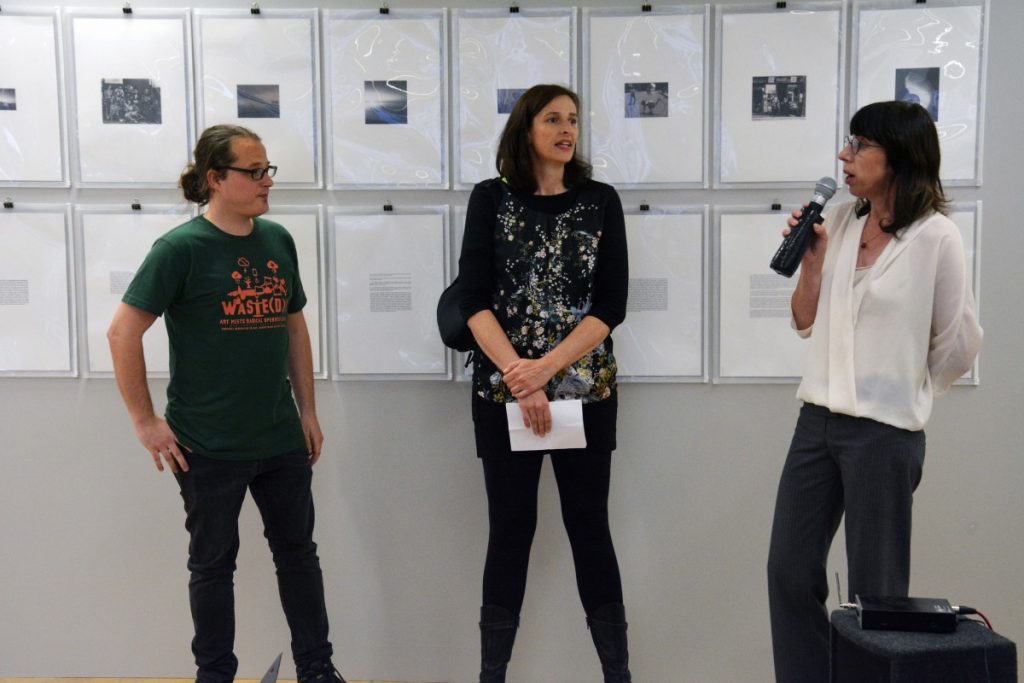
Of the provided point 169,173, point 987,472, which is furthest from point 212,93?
point 987,472

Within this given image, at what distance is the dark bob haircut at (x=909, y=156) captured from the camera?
1762 mm

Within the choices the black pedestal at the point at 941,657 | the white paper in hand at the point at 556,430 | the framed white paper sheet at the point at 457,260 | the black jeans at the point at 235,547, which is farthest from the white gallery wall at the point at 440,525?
the black pedestal at the point at 941,657

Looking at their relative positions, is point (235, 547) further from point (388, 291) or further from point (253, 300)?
point (388, 291)

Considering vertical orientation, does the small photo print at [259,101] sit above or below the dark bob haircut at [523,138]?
above

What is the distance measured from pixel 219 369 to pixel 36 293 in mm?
868

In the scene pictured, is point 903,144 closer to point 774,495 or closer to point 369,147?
point 774,495

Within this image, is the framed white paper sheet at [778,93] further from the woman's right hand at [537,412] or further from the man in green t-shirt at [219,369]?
the man in green t-shirt at [219,369]

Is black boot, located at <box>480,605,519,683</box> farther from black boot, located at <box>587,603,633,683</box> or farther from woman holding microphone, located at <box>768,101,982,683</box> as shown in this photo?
woman holding microphone, located at <box>768,101,982,683</box>

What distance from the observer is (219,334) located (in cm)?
201

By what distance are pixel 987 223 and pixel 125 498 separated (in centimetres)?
268

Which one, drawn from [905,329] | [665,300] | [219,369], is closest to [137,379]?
[219,369]

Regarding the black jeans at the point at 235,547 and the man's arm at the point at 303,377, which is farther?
the man's arm at the point at 303,377

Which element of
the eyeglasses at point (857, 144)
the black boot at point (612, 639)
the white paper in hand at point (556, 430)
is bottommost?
the black boot at point (612, 639)

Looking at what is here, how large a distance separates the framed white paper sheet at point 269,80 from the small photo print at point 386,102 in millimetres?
152
